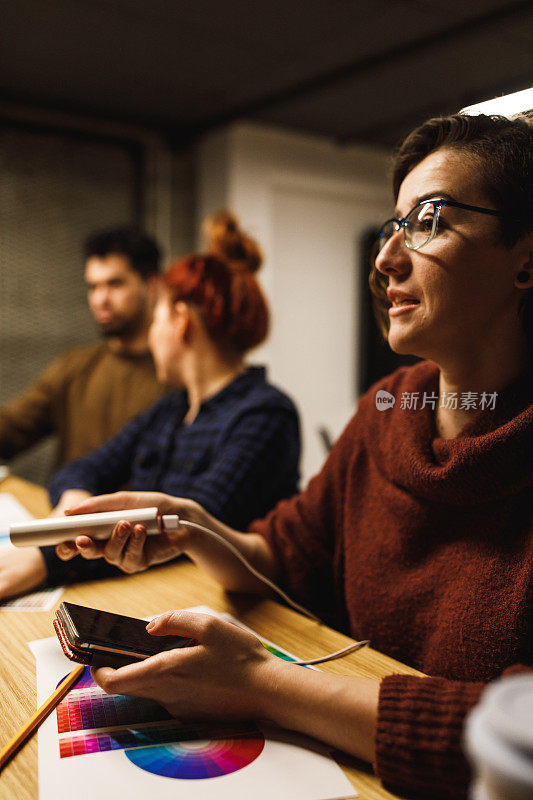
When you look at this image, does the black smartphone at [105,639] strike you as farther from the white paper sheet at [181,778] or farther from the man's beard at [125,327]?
the man's beard at [125,327]

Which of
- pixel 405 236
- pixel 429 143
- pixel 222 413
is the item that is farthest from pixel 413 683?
pixel 222 413

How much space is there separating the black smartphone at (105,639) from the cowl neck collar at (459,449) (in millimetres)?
340

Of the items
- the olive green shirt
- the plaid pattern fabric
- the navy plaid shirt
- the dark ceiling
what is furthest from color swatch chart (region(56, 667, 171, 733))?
the olive green shirt

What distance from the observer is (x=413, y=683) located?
22.7 inches

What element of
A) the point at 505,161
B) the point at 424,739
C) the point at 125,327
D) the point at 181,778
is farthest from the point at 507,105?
the point at 125,327

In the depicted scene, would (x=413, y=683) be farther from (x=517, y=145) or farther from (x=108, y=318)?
(x=108, y=318)

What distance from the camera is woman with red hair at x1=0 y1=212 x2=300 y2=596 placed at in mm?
1266

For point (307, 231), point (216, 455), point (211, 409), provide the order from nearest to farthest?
point (216, 455), point (211, 409), point (307, 231)

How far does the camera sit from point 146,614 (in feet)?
2.92

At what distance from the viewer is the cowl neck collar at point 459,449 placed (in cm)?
71

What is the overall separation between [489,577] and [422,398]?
0.26 m

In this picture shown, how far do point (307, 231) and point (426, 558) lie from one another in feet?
3.39

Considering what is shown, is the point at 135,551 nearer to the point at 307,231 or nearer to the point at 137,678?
the point at 137,678

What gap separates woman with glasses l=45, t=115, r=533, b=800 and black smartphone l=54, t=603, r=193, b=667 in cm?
2
